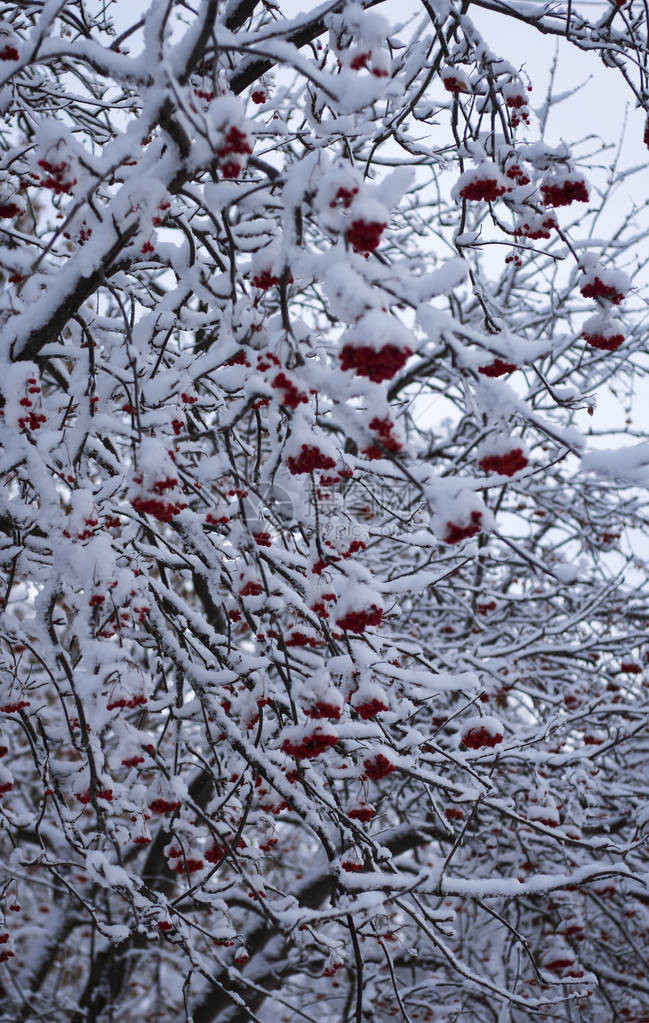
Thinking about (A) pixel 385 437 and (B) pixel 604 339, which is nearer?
(A) pixel 385 437

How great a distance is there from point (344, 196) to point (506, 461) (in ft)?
2.23

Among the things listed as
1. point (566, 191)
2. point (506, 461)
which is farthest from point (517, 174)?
point (506, 461)

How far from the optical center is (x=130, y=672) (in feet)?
8.00

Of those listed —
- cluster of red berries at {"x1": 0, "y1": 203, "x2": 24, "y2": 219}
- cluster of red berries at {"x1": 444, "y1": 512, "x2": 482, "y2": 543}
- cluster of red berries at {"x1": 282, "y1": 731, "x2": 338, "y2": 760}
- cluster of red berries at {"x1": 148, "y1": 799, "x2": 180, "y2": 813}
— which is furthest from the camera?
cluster of red berries at {"x1": 148, "y1": 799, "x2": 180, "y2": 813}

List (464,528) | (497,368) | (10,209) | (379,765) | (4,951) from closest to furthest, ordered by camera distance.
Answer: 1. (464,528)
2. (497,368)
3. (379,765)
4. (10,209)
5. (4,951)

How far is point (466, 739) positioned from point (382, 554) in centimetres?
413

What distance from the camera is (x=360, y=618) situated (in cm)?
191

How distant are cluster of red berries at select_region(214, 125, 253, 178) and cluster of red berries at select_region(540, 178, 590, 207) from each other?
1.08 m

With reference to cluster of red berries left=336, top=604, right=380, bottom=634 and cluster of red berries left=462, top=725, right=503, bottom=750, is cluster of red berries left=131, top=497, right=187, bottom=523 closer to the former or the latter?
cluster of red berries left=336, top=604, right=380, bottom=634

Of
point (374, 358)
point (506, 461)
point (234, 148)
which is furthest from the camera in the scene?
point (506, 461)

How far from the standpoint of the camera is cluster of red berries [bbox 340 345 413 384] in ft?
4.43

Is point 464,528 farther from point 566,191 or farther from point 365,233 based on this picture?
point 566,191

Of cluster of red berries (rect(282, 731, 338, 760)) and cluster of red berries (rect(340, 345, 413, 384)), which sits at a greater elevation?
cluster of red berries (rect(340, 345, 413, 384))

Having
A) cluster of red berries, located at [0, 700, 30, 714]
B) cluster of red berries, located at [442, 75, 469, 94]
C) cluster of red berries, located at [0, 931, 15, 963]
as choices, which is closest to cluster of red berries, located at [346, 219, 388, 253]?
cluster of red berries, located at [442, 75, 469, 94]
